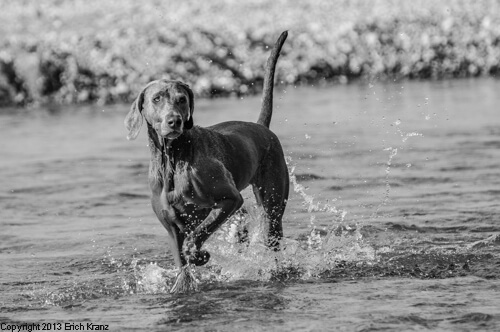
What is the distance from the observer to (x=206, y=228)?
23.4 feet

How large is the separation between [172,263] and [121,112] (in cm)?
1050

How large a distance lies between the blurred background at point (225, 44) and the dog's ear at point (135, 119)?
1302cm

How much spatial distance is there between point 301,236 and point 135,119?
2.50m

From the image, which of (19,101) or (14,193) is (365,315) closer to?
(14,193)

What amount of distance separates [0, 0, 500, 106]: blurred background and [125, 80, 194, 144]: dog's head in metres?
13.1

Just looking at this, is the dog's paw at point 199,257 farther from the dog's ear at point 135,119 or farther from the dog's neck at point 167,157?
the dog's ear at point 135,119

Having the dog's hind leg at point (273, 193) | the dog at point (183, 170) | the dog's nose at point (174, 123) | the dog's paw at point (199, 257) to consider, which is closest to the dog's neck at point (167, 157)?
the dog at point (183, 170)

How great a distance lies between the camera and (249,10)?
23.6 meters

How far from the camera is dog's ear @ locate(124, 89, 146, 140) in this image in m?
7.02

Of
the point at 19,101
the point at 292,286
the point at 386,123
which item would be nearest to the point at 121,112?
the point at 19,101

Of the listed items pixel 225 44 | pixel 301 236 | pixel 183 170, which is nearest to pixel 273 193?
pixel 301 236

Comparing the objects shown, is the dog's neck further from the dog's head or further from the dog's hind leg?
the dog's hind leg

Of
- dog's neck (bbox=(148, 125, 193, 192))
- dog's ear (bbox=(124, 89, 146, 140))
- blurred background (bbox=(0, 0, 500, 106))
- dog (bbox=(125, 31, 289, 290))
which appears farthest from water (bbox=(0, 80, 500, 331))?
blurred background (bbox=(0, 0, 500, 106))

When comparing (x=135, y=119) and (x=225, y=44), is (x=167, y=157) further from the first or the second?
(x=225, y=44)
